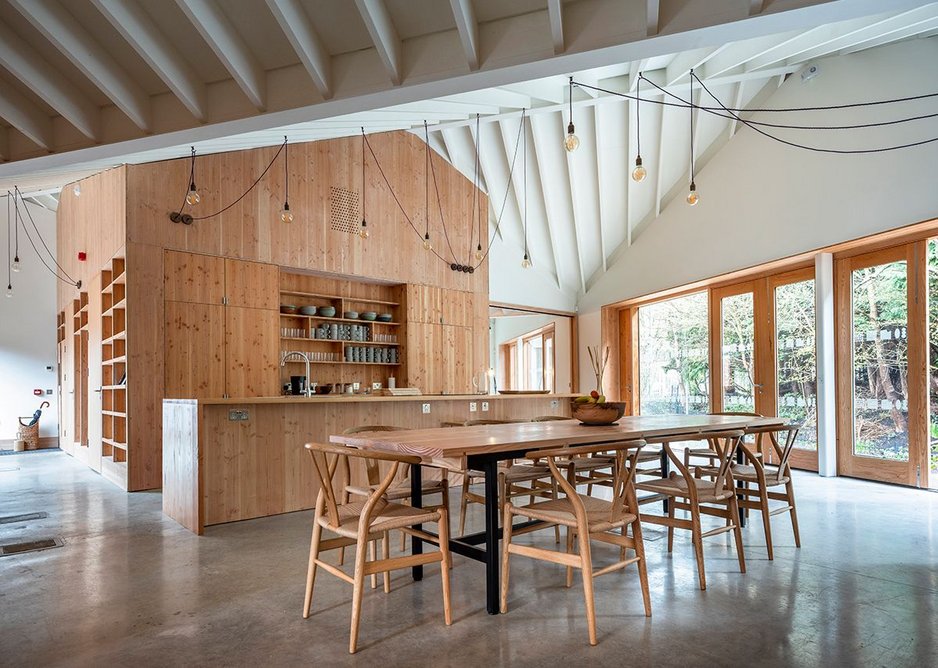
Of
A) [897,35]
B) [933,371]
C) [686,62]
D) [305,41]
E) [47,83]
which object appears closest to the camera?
[305,41]

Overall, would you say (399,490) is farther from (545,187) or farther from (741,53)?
(545,187)

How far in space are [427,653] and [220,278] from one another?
5515 mm

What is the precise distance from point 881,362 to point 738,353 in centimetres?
204

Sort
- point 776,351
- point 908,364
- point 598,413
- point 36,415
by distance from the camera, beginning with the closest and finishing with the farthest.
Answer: point 598,413 < point 908,364 < point 776,351 < point 36,415

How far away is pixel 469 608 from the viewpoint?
9.23 feet

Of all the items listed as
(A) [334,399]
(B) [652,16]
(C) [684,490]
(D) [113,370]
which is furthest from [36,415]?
(B) [652,16]

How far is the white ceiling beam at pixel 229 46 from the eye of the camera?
2.99 metres

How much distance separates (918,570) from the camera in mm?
3289

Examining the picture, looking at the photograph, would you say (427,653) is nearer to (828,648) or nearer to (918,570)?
(828,648)

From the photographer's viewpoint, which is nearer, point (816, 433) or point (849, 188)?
point (849, 188)

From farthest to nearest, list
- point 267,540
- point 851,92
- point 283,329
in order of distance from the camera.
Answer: point 283,329, point 851,92, point 267,540

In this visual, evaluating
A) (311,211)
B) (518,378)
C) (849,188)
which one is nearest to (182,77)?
(311,211)

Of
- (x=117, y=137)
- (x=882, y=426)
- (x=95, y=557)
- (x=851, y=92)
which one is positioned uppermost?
(x=851, y=92)

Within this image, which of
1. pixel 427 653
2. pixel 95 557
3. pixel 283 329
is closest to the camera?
pixel 427 653
